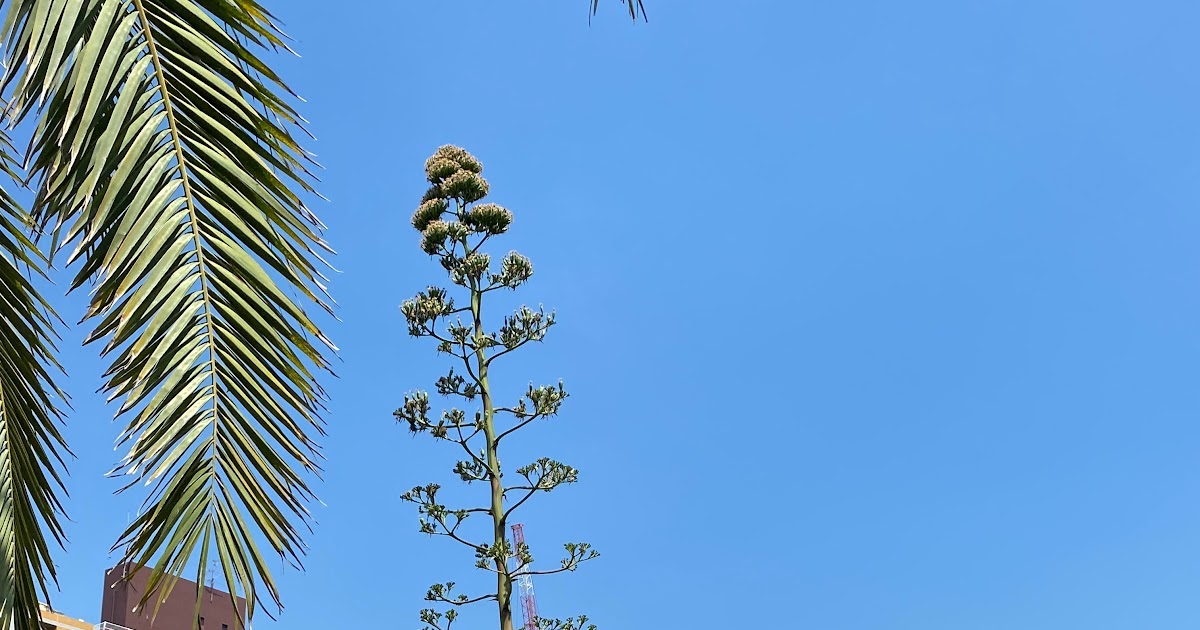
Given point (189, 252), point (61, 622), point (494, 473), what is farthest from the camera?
point (61, 622)

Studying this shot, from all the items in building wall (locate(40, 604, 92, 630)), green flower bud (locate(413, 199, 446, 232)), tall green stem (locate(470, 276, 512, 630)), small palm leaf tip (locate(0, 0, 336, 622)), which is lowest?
small palm leaf tip (locate(0, 0, 336, 622))

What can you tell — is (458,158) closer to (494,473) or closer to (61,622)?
(494,473)

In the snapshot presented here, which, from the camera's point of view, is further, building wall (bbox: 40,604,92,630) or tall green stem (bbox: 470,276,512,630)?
Answer: building wall (bbox: 40,604,92,630)

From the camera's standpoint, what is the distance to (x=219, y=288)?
2820 mm

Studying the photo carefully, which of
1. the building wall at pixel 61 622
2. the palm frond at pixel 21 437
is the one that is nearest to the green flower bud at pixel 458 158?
the palm frond at pixel 21 437

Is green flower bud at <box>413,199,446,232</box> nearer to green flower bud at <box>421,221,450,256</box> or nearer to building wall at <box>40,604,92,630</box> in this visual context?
green flower bud at <box>421,221,450,256</box>

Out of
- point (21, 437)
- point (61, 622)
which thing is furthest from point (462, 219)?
point (61, 622)

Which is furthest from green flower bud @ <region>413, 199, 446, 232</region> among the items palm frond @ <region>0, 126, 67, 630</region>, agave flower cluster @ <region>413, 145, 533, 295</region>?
palm frond @ <region>0, 126, 67, 630</region>

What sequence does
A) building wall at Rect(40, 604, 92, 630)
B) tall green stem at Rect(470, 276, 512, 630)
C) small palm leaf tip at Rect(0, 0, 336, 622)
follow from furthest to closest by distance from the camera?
building wall at Rect(40, 604, 92, 630) < tall green stem at Rect(470, 276, 512, 630) < small palm leaf tip at Rect(0, 0, 336, 622)

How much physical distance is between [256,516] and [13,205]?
5.03 feet

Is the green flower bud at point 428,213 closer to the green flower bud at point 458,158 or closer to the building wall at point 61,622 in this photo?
the green flower bud at point 458,158

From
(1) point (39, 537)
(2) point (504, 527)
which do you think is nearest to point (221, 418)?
(1) point (39, 537)

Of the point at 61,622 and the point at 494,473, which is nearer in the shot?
the point at 494,473

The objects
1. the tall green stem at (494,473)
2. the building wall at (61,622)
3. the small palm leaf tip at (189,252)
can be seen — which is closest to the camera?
the small palm leaf tip at (189,252)
